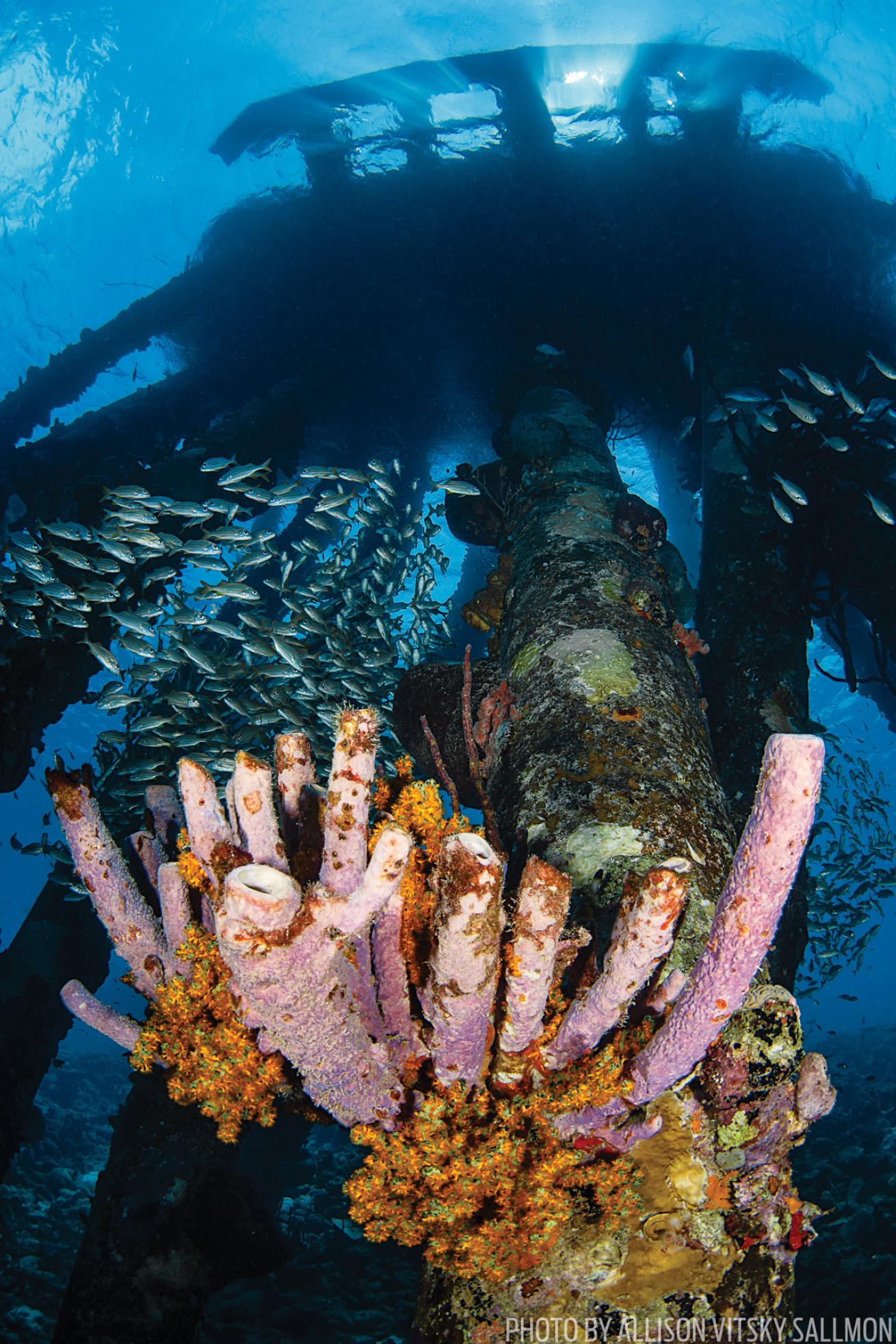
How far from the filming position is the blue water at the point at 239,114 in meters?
12.9

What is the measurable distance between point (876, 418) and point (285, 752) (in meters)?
9.05

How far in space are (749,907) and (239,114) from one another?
21144 mm

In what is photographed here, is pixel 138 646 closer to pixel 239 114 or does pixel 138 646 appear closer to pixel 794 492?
pixel 794 492

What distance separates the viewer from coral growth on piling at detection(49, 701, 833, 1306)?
5.49 ft

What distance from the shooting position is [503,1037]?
6.66ft

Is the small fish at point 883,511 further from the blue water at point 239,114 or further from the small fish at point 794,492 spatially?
the blue water at point 239,114

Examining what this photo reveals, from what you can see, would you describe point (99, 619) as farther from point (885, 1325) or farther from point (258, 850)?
point (885, 1325)

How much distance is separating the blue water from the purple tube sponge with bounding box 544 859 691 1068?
8778 mm

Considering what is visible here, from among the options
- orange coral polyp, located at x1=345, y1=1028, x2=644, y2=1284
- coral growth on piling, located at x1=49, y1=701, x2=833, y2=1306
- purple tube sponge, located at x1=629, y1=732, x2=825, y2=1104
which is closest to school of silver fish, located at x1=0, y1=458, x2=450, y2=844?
coral growth on piling, located at x1=49, y1=701, x2=833, y2=1306

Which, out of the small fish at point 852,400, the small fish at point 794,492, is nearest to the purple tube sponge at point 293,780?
the small fish at point 794,492

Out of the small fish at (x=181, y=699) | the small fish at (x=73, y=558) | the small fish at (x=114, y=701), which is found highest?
the small fish at (x=73, y=558)

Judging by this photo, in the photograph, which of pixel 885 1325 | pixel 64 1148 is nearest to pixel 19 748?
pixel 885 1325

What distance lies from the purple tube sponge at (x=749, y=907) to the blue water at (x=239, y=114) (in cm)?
900

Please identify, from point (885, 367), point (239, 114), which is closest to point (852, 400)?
point (885, 367)
